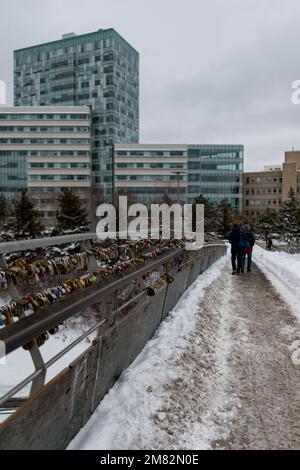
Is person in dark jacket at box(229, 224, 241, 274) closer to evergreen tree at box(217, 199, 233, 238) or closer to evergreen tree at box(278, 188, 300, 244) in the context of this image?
evergreen tree at box(217, 199, 233, 238)

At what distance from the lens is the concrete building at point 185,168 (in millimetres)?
130625

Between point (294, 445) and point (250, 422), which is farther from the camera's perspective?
point (250, 422)

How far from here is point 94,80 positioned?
160625 millimetres

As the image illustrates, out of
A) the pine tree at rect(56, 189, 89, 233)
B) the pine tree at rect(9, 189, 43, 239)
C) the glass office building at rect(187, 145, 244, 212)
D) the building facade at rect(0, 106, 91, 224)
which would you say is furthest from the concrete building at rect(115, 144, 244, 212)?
the pine tree at rect(9, 189, 43, 239)

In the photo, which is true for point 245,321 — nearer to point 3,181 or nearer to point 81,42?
point 3,181

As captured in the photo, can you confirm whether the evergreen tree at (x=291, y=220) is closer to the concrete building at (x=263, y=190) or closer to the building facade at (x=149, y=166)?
the building facade at (x=149, y=166)

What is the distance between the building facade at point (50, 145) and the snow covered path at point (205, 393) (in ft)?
422

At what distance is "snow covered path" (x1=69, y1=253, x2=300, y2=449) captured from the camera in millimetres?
3037

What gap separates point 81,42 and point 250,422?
183m

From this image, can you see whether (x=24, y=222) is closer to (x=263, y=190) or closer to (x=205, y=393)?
(x=205, y=393)

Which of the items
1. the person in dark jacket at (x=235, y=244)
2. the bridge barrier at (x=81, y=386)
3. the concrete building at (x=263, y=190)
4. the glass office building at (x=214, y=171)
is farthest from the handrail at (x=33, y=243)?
the concrete building at (x=263, y=190)

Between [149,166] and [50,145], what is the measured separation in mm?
33019

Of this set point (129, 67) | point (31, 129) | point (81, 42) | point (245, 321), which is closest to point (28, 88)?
point (81, 42)
